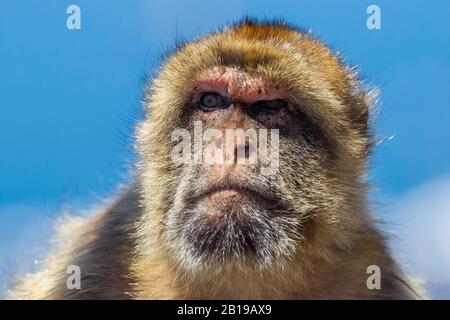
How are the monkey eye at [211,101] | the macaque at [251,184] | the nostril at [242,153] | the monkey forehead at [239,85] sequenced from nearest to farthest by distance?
the nostril at [242,153]
the macaque at [251,184]
the monkey forehead at [239,85]
the monkey eye at [211,101]

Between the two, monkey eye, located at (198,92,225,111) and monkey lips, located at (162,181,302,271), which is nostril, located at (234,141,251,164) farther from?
monkey eye, located at (198,92,225,111)

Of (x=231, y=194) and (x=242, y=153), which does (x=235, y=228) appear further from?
(x=242, y=153)

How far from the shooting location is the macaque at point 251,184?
17.5 ft

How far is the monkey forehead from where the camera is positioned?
18.4ft

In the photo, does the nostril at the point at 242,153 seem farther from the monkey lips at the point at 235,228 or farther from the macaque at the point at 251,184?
the monkey lips at the point at 235,228

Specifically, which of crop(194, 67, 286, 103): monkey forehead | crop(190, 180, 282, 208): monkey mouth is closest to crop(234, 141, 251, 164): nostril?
crop(190, 180, 282, 208): monkey mouth

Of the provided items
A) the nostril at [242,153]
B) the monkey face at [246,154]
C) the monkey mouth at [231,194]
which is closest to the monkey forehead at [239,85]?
the monkey face at [246,154]

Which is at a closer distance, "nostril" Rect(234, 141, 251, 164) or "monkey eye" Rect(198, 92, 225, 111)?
"nostril" Rect(234, 141, 251, 164)

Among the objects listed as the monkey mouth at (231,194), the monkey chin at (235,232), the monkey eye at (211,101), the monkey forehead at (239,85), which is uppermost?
the monkey forehead at (239,85)

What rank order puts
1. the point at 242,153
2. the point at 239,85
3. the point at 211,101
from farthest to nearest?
the point at 211,101
the point at 239,85
the point at 242,153

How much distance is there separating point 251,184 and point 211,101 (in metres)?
0.80

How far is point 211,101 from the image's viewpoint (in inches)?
227

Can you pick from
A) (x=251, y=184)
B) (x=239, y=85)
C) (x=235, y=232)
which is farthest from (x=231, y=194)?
(x=239, y=85)
